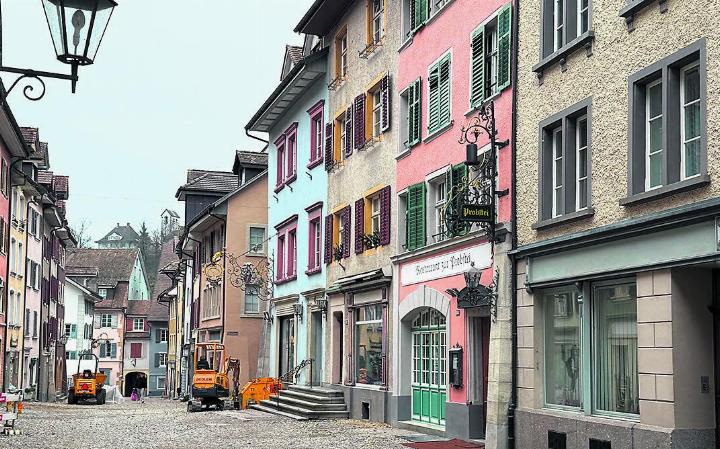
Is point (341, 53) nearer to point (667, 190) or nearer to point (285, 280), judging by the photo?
point (285, 280)

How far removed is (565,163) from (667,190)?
120 inches

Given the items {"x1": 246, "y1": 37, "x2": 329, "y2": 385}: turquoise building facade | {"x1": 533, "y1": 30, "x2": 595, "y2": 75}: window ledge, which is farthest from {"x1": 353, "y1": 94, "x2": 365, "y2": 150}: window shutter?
{"x1": 533, "y1": 30, "x2": 595, "y2": 75}: window ledge

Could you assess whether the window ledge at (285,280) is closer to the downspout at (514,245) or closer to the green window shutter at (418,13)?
the green window shutter at (418,13)

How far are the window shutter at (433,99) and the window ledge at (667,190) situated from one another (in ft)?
27.8

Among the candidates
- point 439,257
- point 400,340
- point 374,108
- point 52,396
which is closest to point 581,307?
Result: point 439,257

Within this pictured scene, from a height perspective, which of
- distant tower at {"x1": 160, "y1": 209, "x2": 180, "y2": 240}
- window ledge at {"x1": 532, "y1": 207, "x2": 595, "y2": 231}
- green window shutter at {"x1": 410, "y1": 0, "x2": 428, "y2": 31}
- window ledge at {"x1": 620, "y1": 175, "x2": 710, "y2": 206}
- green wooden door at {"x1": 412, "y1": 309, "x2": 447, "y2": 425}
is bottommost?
green wooden door at {"x1": 412, "y1": 309, "x2": 447, "y2": 425}

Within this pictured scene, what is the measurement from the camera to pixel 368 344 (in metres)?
26.3

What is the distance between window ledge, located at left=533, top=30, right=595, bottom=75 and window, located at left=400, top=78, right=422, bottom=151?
20.7ft

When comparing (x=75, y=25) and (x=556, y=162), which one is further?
(x=556, y=162)

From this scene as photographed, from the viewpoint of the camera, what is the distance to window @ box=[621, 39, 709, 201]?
12.7m

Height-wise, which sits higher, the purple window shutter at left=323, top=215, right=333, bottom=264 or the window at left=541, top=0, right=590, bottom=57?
the window at left=541, top=0, right=590, bottom=57

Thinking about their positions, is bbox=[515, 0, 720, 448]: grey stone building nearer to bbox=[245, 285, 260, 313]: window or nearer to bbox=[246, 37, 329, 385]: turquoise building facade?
bbox=[246, 37, 329, 385]: turquoise building facade

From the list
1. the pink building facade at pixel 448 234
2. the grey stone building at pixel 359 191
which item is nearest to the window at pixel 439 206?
the pink building facade at pixel 448 234

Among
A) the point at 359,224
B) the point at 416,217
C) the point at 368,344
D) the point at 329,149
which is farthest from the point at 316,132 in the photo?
the point at 416,217
